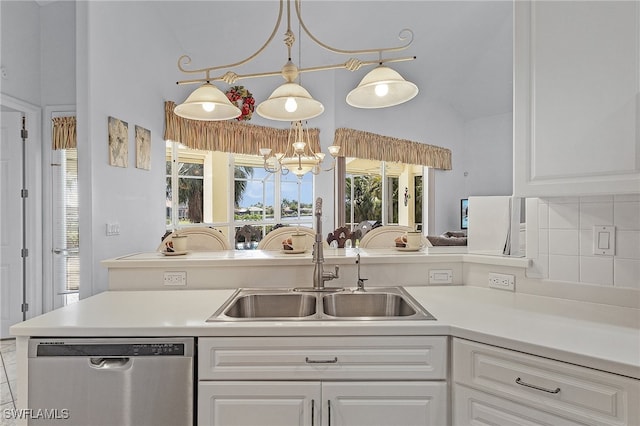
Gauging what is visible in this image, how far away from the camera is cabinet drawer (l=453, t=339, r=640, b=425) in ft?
3.30

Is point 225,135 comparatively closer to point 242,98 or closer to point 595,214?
point 242,98

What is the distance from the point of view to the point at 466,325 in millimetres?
1285

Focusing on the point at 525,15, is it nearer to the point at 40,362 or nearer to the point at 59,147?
the point at 40,362

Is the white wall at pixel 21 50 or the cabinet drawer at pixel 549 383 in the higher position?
the white wall at pixel 21 50

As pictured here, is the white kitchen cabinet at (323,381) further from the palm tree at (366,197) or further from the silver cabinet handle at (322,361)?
the palm tree at (366,197)

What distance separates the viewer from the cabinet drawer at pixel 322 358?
1288 mm

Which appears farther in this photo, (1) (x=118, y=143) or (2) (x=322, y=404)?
(1) (x=118, y=143)

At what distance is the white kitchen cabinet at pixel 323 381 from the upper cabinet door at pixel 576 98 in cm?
78

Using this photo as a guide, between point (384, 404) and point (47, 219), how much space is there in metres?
3.96

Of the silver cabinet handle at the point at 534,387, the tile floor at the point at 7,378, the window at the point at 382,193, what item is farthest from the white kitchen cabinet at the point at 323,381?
the window at the point at 382,193

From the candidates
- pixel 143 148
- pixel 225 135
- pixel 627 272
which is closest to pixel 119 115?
pixel 143 148

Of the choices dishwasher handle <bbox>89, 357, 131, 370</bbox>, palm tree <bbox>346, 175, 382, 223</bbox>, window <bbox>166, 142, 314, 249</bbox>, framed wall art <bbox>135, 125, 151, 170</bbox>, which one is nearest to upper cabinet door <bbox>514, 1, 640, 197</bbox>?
dishwasher handle <bbox>89, 357, 131, 370</bbox>

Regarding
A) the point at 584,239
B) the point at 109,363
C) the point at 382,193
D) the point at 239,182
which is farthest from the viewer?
the point at 382,193

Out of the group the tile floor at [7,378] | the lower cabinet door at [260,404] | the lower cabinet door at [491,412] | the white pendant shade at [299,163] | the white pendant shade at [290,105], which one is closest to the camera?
the lower cabinet door at [491,412]
